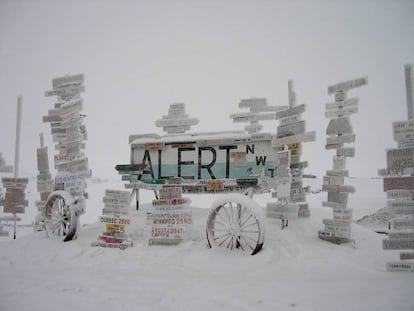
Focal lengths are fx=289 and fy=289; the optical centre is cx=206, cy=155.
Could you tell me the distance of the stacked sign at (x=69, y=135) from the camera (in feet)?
24.3

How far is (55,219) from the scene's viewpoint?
23.7 feet

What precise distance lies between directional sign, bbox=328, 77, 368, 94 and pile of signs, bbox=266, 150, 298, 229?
1991 mm

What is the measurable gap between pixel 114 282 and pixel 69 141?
474 centimetres

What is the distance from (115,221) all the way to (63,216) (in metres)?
1.62

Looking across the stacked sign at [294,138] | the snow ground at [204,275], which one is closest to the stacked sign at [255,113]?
the stacked sign at [294,138]

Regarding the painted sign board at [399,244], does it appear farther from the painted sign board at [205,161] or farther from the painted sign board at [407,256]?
the painted sign board at [205,161]

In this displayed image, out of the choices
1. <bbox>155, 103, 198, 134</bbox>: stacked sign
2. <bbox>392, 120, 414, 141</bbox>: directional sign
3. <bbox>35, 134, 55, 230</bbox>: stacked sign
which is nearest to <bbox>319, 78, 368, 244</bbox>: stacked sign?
<bbox>392, 120, 414, 141</bbox>: directional sign

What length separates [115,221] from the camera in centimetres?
647

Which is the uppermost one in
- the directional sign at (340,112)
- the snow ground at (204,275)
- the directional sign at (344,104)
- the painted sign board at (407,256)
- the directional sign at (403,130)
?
the directional sign at (344,104)

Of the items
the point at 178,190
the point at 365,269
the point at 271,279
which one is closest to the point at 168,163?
the point at 178,190

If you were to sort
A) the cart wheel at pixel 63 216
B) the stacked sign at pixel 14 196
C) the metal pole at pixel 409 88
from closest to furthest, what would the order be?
Result: the metal pole at pixel 409 88
the cart wheel at pixel 63 216
the stacked sign at pixel 14 196

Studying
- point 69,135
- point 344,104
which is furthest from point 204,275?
point 69,135

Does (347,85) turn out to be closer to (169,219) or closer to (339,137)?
(339,137)

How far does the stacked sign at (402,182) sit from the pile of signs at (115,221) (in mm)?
5017
